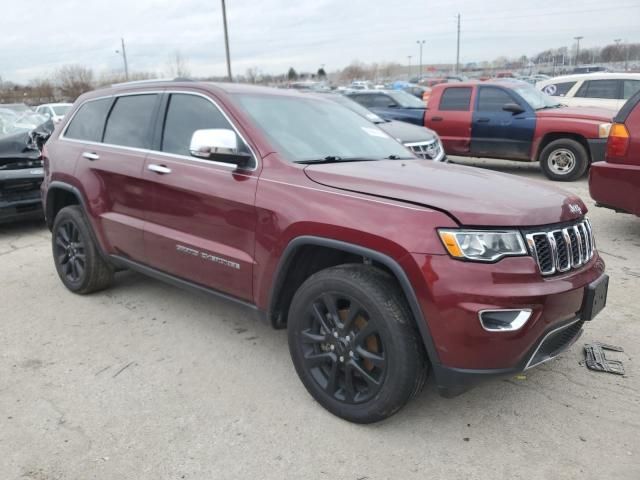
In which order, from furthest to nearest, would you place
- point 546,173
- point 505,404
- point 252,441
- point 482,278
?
point 546,173 < point 505,404 < point 252,441 < point 482,278

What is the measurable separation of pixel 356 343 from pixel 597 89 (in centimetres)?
1147

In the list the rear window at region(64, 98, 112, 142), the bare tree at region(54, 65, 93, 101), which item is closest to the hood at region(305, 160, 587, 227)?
the rear window at region(64, 98, 112, 142)

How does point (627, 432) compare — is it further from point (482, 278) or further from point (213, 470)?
point (213, 470)

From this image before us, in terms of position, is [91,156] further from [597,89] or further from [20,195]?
[597,89]

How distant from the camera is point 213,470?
255cm

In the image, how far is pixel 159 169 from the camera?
3736 mm

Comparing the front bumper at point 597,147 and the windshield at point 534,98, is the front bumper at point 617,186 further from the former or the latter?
the windshield at point 534,98


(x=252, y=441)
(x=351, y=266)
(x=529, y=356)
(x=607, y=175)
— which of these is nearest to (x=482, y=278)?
(x=529, y=356)

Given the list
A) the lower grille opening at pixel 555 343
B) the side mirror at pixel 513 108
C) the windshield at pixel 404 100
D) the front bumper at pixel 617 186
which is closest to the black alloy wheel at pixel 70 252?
the lower grille opening at pixel 555 343

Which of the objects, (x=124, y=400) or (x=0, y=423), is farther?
(x=124, y=400)

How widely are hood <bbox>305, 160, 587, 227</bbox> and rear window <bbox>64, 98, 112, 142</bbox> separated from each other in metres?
2.30

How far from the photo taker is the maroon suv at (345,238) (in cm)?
246

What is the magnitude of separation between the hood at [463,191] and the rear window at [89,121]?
2.30 metres

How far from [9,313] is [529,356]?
13.0ft
